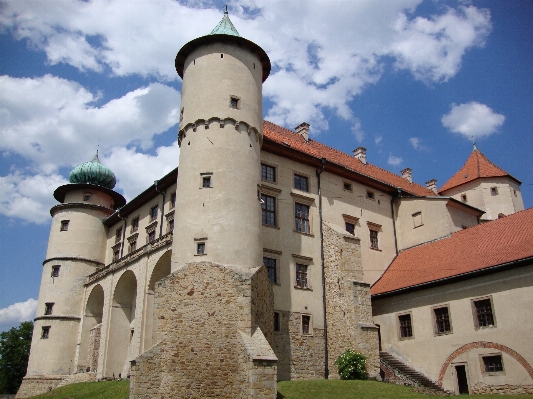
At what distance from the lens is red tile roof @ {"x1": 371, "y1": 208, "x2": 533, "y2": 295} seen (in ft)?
74.5

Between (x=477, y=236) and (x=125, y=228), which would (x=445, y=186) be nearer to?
(x=477, y=236)

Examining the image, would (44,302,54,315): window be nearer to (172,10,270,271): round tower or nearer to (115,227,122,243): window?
(115,227,122,243): window

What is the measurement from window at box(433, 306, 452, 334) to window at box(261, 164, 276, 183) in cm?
1046

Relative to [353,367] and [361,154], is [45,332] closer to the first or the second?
[353,367]

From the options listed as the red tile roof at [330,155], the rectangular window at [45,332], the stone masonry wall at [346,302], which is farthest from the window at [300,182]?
the rectangular window at [45,332]

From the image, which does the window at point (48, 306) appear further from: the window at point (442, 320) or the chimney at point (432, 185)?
the chimney at point (432, 185)

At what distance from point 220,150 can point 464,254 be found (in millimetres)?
13193

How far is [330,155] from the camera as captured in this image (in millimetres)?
32750

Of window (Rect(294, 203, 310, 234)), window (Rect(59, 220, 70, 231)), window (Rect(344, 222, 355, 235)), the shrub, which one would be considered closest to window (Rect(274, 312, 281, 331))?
the shrub

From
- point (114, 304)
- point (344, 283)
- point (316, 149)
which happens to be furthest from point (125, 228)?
point (344, 283)

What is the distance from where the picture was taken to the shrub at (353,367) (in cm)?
2319

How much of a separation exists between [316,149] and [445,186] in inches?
861

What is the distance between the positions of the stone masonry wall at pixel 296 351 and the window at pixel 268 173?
7.03 metres

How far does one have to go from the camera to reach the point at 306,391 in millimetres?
19578
